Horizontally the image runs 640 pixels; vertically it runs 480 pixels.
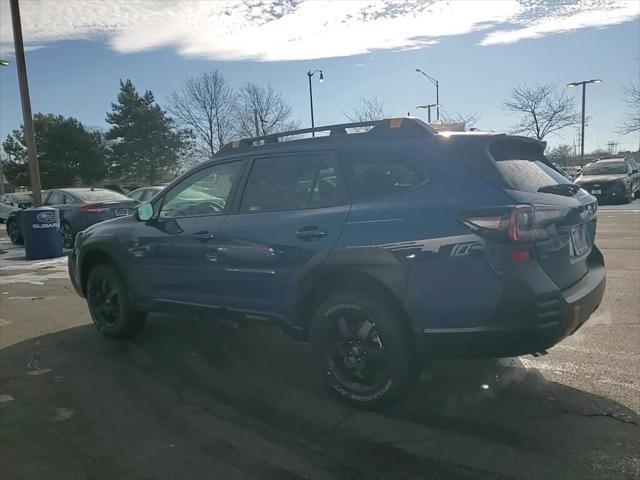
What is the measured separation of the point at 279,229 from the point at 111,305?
8.10 ft

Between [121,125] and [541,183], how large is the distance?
46944mm

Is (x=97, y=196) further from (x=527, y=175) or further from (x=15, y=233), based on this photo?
(x=527, y=175)

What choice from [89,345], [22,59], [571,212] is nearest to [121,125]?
[22,59]

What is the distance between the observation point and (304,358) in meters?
4.72

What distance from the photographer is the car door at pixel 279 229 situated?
369cm

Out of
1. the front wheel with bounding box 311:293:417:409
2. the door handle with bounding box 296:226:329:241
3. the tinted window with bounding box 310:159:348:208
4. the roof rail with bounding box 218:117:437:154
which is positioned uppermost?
the roof rail with bounding box 218:117:437:154

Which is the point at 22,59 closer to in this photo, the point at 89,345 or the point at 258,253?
the point at 89,345

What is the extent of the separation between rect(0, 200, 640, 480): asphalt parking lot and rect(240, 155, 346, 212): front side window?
1378 millimetres

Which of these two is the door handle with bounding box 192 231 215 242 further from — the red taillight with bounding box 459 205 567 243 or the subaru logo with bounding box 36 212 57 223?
the subaru logo with bounding box 36 212 57 223

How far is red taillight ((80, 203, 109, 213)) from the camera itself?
12672 mm

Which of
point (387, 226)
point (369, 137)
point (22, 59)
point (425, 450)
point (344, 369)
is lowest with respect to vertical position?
point (425, 450)

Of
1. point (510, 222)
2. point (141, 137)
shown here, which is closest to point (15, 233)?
point (510, 222)

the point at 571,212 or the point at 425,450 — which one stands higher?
the point at 571,212

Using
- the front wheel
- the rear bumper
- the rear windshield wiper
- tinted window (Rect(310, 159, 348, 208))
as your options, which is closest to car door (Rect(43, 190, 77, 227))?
tinted window (Rect(310, 159, 348, 208))
